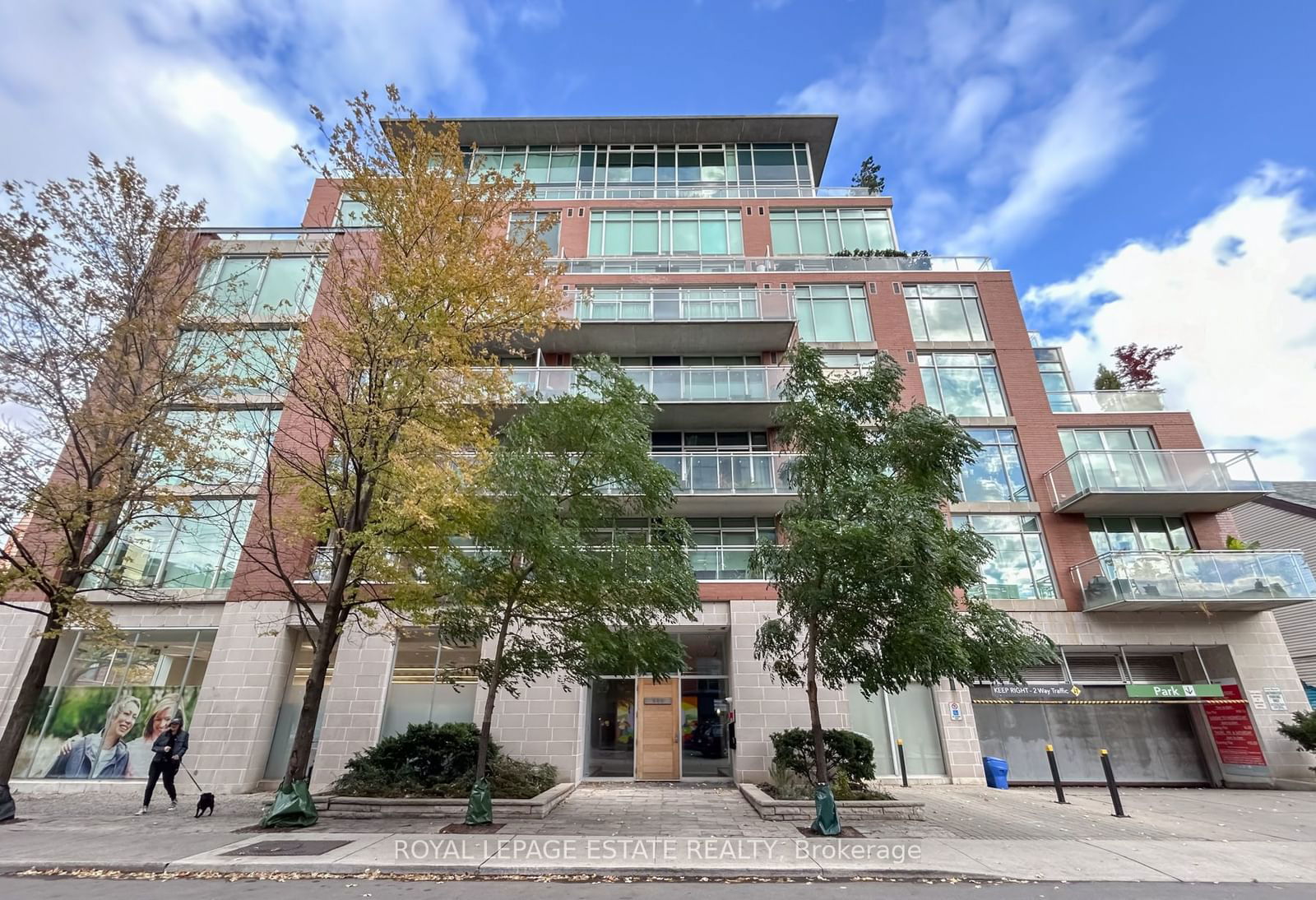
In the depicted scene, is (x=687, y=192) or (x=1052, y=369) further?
(x=687, y=192)

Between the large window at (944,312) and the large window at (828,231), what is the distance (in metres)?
2.68

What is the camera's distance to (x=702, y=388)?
18078mm

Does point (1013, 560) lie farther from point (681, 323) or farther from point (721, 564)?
point (681, 323)

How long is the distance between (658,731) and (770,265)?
15.9 meters

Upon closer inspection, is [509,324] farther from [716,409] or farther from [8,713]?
[8,713]

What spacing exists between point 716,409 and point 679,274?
Answer: 6075 mm

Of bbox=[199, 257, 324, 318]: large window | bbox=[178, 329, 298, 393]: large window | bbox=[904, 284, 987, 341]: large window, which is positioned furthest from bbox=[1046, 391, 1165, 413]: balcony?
bbox=[199, 257, 324, 318]: large window

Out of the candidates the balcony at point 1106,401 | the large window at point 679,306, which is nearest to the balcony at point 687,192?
the large window at point 679,306

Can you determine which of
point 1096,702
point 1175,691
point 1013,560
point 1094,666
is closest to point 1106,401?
point 1013,560

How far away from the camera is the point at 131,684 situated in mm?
14305

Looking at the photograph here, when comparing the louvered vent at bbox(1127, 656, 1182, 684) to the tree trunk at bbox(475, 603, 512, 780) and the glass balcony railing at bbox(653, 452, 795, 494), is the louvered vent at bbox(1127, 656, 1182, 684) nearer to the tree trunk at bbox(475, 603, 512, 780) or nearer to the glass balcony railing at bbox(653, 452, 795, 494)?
the glass balcony railing at bbox(653, 452, 795, 494)

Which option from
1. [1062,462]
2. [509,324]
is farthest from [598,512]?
[1062,462]

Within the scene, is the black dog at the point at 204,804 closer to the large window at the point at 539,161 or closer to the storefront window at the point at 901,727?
the storefront window at the point at 901,727

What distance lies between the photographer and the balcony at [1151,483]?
16391 mm
